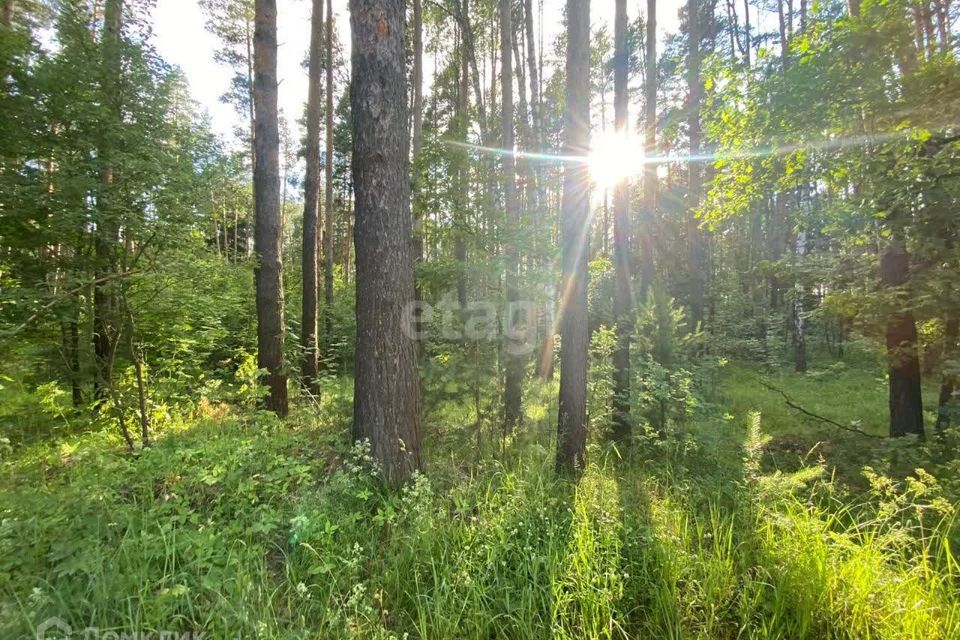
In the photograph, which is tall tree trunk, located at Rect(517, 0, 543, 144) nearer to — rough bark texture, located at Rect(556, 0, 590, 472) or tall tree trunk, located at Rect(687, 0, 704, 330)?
tall tree trunk, located at Rect(687, 0, 704, 330)

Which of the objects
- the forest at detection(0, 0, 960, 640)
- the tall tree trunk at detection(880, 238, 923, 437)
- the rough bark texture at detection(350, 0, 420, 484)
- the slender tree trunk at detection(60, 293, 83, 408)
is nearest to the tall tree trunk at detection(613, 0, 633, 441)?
the forest at detection(0, 0, 960, 640)

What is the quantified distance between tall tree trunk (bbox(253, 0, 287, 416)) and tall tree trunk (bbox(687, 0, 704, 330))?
6587 mm

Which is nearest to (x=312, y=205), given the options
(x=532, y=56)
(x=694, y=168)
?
(x=532, y=56)

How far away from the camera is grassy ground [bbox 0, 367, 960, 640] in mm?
1773

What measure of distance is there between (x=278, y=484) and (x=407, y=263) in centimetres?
199

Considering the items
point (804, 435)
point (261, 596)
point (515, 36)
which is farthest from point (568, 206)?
point (515, 36)

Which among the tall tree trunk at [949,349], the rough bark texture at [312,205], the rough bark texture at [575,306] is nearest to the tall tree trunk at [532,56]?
the rough bark texture at [312,205]

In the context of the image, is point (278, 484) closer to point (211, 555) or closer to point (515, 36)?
point (211, 555)

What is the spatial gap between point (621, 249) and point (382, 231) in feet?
13.6

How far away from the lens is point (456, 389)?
460cm

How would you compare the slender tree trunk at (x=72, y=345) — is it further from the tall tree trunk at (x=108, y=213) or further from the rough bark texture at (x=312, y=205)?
the rough bark texture at (x=312, y=205)

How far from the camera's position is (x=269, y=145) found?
554 centimetres

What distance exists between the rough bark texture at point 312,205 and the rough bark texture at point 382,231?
4.28 m

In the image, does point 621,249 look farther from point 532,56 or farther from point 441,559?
point 532,56
